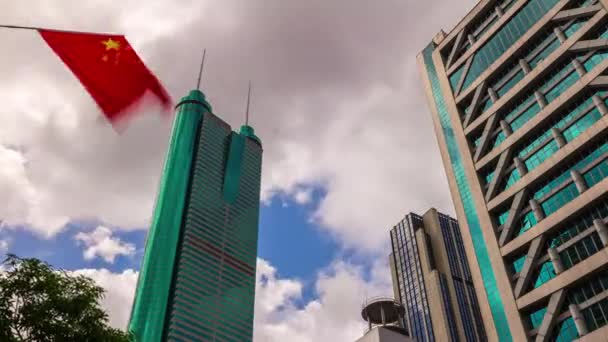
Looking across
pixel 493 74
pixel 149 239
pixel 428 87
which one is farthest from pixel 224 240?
pixel 493 74

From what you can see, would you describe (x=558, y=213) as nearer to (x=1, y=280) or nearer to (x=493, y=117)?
(x=493, y=117)

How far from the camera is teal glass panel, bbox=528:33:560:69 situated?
6888 centimetres

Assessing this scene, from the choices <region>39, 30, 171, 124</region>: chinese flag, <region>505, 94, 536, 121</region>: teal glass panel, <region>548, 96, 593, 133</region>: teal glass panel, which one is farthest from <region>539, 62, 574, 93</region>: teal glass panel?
<region>39, 30, 171, 124</region>: chinese flag

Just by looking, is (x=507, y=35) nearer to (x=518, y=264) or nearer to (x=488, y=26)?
(x=488, y=26)

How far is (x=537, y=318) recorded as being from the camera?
56.8 meters

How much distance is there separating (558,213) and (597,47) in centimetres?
2167

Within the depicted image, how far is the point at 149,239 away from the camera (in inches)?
6053

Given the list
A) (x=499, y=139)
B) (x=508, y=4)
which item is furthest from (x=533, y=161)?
(x=508, y=4)

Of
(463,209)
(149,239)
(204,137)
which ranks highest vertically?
(204,137)

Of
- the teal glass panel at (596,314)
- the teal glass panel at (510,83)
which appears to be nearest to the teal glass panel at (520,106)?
the teal glass panel at (510,83)

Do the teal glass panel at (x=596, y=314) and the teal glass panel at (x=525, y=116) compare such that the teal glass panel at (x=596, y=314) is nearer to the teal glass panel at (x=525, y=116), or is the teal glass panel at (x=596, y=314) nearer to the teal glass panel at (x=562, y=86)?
the teal glass panel at (x=525, y=116)

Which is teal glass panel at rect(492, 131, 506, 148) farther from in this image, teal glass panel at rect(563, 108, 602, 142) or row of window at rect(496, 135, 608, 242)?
row of window at rect(496, 135, 608, 242)

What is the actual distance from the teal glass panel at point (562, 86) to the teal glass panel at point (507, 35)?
11.7 m

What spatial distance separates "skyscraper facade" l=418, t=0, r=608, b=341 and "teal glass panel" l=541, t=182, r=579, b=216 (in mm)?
132
